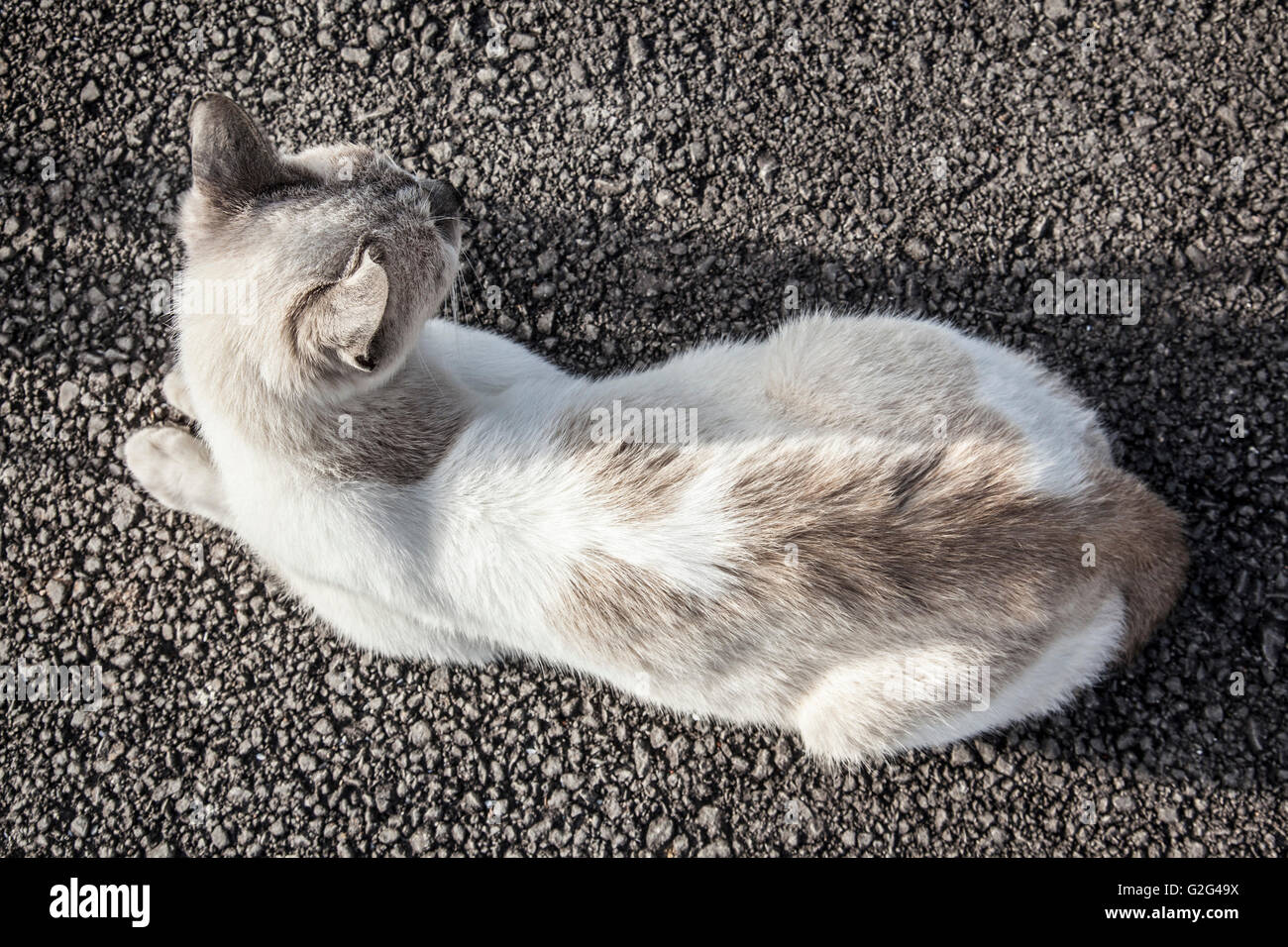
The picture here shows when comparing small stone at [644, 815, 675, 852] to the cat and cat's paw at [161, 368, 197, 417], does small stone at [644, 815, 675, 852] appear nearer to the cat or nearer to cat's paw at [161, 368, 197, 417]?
the cat

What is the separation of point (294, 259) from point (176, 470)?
3.99ft

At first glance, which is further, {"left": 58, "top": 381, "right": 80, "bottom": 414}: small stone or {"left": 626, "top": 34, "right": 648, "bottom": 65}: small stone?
{"left": 626, "top": 34, "right": 648, "bottom": 65}: small stone

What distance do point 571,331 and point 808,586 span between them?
160cm

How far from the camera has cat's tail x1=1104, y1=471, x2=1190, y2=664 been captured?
2.29m

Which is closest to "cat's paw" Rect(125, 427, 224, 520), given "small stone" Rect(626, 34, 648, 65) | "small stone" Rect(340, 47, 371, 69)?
"small stone" Rect(340, 47, 371, 69)

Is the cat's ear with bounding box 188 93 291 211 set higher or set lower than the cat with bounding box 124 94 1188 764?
higher

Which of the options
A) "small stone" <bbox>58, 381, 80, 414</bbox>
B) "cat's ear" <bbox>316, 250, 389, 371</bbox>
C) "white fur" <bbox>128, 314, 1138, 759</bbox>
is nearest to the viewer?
"cat's ear" <bbox>316, 250, 389, 371</bbox>

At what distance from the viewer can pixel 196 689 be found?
3.08 meters

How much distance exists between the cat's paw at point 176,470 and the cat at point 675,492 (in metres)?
0.49

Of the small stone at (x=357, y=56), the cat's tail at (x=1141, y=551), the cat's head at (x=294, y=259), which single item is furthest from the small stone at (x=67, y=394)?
the cat's tail at (x=1141, y=551)

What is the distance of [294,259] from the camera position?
7.39ft

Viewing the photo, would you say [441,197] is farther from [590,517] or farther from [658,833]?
[658,833]

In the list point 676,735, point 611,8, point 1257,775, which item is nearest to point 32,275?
point 611,8

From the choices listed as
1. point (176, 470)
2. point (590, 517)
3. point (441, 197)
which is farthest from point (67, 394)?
point (590, 517)
